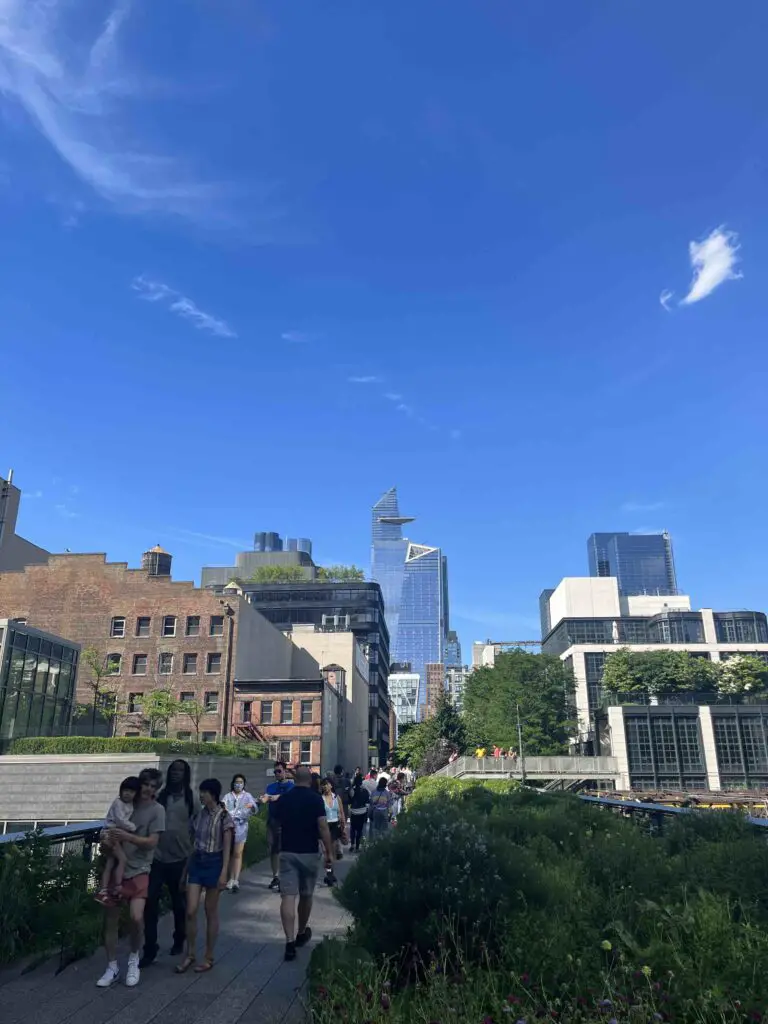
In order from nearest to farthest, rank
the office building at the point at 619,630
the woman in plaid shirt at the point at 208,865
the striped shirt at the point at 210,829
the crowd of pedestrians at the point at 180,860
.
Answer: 1. the crowd of pedestrians at the point at 180,860
2. the woman in plaid shirt at the point at 208,865
3. the striped shirt at the point at 210,829
4. the office building at the point at 619,630

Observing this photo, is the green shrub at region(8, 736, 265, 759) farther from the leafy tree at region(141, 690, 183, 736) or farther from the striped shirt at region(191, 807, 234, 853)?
the leafy tree at region(141, 690, 183, 736)

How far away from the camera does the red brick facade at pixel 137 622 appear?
5038cm

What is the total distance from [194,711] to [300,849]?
41.9 metres

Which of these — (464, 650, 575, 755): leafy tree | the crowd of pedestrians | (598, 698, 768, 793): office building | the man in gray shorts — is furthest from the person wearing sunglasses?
(464, 650, 575, 755): leafy tree

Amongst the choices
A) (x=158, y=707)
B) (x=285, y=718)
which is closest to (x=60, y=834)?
(x=158, y=707)

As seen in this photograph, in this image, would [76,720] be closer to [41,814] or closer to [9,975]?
[41,814]

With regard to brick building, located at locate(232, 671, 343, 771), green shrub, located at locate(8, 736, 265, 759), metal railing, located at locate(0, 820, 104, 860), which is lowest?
metal railing, located at locate(0, 820, 104, 860)

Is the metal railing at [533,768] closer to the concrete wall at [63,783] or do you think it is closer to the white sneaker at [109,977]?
the concrete wall at [63,783]

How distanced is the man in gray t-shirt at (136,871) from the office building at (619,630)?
7885cm

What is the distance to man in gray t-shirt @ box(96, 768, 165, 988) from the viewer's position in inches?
276

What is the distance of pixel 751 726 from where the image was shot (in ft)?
218

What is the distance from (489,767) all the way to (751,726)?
30643 millimetres

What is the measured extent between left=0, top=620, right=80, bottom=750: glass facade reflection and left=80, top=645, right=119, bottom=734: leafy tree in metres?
9.46

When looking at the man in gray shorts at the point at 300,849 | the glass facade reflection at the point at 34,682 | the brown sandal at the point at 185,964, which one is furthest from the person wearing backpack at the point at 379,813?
the glass facade reflection at the point at 34,682
